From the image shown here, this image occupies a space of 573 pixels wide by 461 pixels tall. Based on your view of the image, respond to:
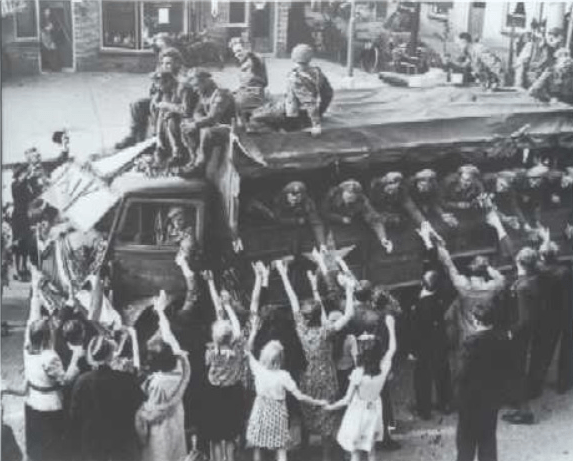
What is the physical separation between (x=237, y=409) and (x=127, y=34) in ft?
7.05

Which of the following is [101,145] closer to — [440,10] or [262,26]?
[262,26]

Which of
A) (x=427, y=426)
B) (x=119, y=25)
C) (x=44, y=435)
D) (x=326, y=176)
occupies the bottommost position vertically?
(x=427, y=426)

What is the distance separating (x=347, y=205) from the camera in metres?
5.64

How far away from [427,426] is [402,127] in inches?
70.9

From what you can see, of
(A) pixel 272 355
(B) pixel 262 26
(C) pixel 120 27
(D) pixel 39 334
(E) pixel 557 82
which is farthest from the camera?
(E) pixel 557 82

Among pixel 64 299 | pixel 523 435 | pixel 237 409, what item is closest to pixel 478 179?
pixel 523 435

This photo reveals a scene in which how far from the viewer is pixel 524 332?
5871mm

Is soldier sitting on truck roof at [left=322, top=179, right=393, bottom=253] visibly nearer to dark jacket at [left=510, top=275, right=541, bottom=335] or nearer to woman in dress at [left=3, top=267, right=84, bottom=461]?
dark jacket at [left=510, top=275, right=541, bottom=335]

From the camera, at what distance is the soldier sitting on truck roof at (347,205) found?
5621 millimetres

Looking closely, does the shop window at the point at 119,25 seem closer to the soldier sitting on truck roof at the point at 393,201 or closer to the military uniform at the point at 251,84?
the military uniform at the point at 251,84

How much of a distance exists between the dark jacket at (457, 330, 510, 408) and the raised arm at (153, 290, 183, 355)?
159 cm

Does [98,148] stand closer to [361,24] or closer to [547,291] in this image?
[361,24]

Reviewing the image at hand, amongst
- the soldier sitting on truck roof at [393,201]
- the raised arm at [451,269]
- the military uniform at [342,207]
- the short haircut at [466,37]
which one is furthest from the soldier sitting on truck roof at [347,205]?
the short haircut at [466,37]

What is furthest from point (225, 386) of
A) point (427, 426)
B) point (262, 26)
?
point (262, 26)
